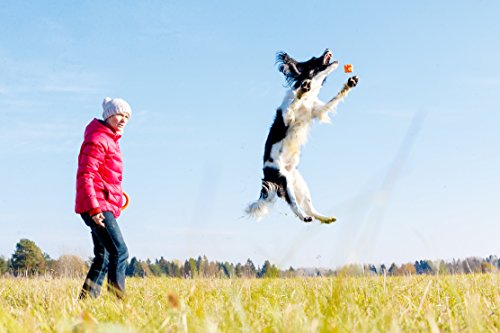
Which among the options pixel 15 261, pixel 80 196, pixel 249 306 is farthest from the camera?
pixel 15 261

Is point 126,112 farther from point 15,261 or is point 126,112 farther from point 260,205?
point 15,261

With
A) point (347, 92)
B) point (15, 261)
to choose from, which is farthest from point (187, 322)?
point (15, 261)

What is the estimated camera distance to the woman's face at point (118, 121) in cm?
596

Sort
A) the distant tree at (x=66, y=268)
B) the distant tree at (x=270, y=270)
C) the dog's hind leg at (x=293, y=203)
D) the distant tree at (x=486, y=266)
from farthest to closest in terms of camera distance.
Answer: the dog's hind leg at (x=293, y=203)
the distant tree at (x=66, y=268)
the distant tree at (x=486, y=266)
the distant tree at (x=270, y=270)

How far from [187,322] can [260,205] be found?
311 inches

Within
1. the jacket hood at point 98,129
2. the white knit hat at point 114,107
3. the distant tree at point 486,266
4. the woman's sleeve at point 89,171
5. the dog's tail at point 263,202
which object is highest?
the dog's tail at point 263,202

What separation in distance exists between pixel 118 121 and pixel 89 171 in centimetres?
60

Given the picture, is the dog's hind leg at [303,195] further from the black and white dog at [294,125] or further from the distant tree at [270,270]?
the distant tree at [270,270]

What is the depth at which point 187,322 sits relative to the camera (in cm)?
255

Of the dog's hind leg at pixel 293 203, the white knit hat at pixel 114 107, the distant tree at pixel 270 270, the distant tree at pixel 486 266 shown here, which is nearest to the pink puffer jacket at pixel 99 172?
the white knit hat at pixel 114 107

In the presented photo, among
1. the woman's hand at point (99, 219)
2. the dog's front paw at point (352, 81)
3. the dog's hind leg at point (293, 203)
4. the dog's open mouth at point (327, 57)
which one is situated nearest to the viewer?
the woman's hand at point (99, 219)

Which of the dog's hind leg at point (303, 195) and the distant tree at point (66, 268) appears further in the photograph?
the dog's hind leg at point (303, 195)

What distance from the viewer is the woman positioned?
18.5ft

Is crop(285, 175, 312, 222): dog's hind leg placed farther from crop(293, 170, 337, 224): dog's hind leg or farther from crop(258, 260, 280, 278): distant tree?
crop(258, 260, 280, 278): distant tree
